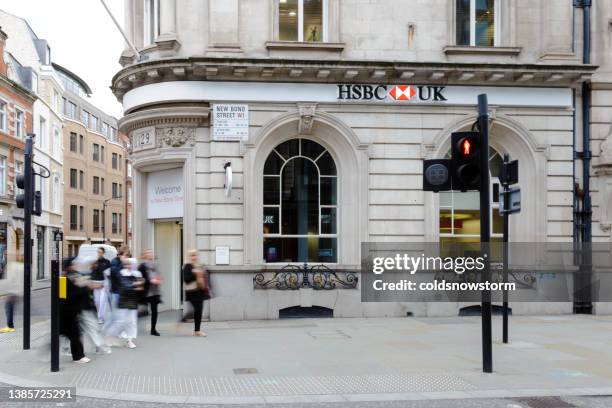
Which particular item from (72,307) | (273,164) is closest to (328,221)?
(273,164)

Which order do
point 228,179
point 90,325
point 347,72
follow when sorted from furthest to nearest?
point 347,72, point 228,179, point 90,325

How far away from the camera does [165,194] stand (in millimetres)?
16875

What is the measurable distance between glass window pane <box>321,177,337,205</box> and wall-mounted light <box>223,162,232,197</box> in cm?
250

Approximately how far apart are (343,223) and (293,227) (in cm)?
126

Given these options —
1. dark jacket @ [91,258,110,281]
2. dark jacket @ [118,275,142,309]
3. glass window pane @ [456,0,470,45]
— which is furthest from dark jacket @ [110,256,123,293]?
glass window pane @ [456,0,470,45]

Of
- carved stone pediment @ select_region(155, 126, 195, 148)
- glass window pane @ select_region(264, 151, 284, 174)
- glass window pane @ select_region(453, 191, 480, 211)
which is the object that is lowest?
glass window pane @ select_region(453, 191, 480, 211)

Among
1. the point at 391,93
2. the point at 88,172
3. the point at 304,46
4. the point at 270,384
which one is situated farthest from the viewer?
the point at 88,172

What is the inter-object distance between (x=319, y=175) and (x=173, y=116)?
12.8ft

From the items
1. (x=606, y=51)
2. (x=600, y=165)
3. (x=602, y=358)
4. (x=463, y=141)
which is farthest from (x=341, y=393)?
(x=606, y=51)

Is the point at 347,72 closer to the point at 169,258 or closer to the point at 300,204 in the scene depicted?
the point at 300,204

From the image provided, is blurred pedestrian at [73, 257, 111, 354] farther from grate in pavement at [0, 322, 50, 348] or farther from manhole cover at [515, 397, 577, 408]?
manhole cover at [515, 397, 577, 408]

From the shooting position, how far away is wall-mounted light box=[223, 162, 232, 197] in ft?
49.8

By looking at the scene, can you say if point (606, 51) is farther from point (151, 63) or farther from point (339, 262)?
point (151, 63)

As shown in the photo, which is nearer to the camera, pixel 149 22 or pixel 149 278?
pixel 149 278
